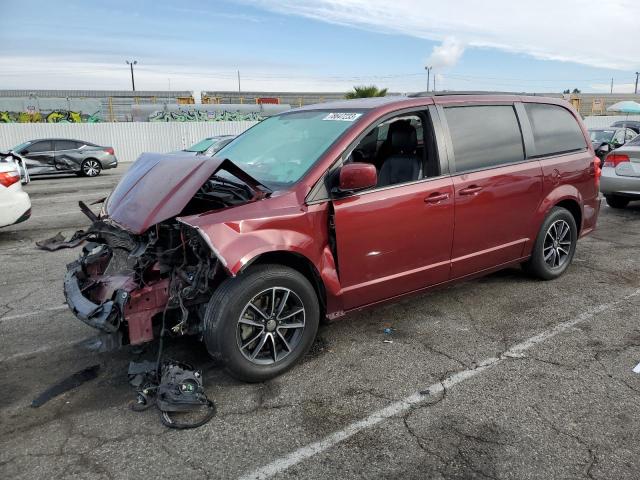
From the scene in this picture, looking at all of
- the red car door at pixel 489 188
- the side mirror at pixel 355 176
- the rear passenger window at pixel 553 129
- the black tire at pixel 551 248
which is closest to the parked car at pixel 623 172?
the rear passenger window at pixel 553 129

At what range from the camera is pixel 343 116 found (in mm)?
4062

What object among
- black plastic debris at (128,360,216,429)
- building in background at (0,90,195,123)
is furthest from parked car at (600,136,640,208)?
building in background at (0,90,195,123)

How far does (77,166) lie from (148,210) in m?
16.0

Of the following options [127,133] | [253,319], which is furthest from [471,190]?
[127,133]

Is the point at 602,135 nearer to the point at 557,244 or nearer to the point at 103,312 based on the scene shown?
the point at 557,244

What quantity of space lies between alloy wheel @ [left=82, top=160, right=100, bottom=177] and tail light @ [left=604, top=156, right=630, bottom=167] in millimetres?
15723

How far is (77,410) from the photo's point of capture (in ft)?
10.4

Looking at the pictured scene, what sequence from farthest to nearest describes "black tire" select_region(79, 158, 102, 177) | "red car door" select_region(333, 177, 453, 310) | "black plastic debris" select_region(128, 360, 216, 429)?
"black tire" select_region(79, 158, 102, 177), "red car door" select_region(333, 177, 453, 310), "black plastic debris" select_region(128, 360, 216, 429)

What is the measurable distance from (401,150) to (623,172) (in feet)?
20.6

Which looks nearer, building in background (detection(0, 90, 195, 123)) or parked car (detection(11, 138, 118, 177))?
parked car (detection(11, 138, 118, 177))

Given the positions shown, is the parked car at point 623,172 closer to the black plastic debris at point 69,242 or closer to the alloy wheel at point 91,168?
the black plastic debris at point 69,242

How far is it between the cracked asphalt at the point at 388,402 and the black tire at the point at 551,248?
0.33m

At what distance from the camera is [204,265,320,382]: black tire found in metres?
3.23

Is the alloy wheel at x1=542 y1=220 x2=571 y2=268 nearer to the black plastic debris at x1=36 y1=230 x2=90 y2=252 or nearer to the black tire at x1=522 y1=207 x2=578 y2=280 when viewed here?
the black tire at x1=522 y1=207 x2=578 y2=280
